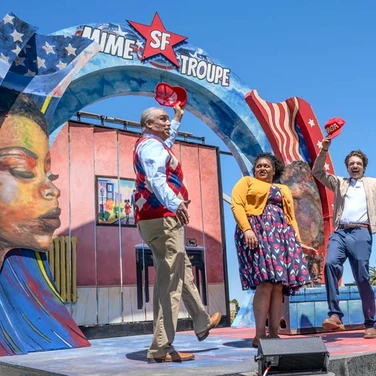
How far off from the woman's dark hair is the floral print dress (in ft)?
6.72

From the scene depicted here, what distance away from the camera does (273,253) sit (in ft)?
11.7

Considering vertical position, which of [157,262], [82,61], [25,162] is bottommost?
[157,262]

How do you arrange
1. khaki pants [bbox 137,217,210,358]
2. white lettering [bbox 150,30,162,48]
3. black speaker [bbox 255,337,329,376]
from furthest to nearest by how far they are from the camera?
1. white lettering [bbox 150,30,162,48]
2. khaki pants [bbox 137,217,210,358]
3. black speaker [bbox 255,337,329,376]

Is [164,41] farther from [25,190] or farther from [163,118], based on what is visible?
[163,118]

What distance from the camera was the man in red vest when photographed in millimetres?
2916

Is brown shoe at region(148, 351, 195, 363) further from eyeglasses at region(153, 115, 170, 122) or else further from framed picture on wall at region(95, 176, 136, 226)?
framed picture on wall at region(95, 176, 136, 226)

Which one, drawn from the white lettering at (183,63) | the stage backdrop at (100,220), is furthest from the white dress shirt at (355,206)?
the stage backdrop at (100,220)

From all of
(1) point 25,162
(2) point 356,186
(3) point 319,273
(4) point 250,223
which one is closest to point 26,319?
(1) point 25,162

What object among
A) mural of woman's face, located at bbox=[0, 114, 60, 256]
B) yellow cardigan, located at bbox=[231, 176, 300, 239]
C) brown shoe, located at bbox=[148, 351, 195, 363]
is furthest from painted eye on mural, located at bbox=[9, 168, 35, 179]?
brown shoe, located at bbox=[148, 351, 195, 363]

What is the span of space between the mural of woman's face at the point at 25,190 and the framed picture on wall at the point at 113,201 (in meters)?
2.84

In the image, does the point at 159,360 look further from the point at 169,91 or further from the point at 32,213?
the point at 32,213

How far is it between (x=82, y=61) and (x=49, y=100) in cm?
56

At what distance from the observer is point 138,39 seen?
618 centimetres

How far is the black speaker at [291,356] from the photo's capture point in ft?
7.57
